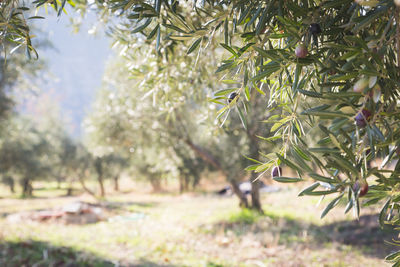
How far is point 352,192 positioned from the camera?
2.55 feet

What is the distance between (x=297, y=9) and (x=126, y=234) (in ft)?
27.5

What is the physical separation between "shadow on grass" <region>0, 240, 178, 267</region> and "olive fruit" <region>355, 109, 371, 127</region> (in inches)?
214

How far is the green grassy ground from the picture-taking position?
552cm

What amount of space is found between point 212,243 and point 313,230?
2.63 meters

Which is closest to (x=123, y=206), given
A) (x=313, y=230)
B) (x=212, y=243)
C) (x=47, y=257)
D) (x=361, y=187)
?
(x=212, y=243)

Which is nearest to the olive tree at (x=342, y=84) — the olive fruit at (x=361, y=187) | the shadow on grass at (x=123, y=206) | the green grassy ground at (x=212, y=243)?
the olive fruit at (x=361, y=187)

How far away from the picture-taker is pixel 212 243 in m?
7.13

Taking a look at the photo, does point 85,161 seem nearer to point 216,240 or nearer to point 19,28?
point 216,240

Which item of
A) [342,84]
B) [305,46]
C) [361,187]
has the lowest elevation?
[361,187]

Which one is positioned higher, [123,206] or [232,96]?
[232,96]

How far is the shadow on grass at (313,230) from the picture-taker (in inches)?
241

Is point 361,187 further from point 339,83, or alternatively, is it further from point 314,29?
point 314,29

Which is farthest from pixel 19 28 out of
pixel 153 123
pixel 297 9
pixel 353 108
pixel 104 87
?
pixel 104 87

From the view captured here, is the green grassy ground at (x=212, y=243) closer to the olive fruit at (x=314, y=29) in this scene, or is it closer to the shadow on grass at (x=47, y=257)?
the shadow on grass at (x=47, y=257)
